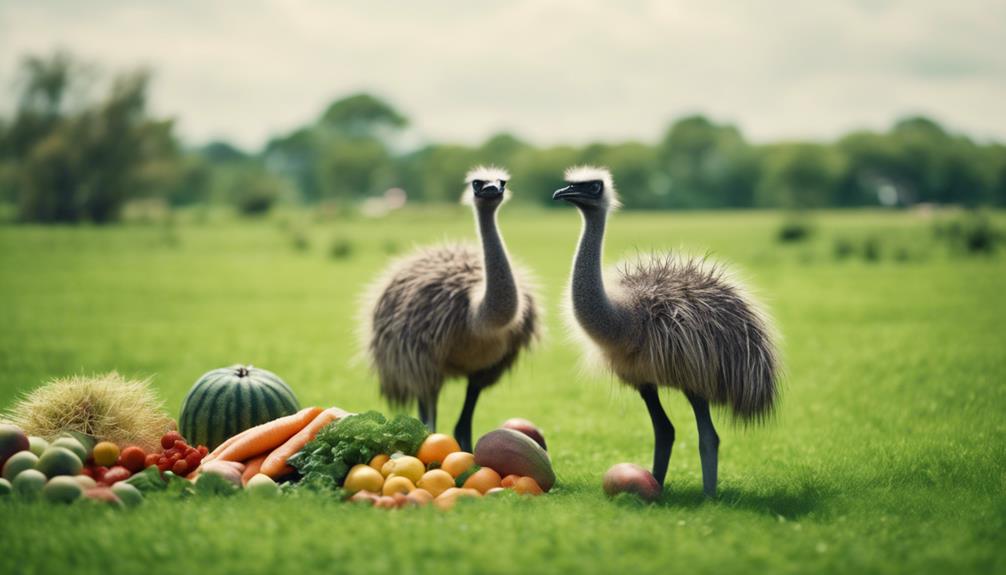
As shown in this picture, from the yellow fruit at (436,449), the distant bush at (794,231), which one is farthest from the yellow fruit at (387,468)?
the distant bush at (794,231)

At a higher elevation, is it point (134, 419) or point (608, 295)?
point (608, 295)

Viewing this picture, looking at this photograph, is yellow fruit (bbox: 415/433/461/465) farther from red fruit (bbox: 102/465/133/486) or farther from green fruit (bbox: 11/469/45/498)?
green fruit (bbox: 11/469/45/498)

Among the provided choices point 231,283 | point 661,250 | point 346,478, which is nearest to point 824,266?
point 231,283

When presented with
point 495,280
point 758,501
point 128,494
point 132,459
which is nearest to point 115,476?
point 132,459

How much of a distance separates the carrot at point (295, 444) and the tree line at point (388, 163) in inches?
2457

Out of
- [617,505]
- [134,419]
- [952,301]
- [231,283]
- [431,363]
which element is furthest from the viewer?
[231,283]

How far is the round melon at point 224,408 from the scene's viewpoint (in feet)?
30.6

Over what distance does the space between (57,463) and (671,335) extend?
211 inches

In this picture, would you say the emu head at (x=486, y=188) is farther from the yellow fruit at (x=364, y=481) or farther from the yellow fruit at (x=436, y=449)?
the yellow fruit at (x=364, y=481)

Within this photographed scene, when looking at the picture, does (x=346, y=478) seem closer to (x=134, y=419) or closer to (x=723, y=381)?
(x=134, y=419)

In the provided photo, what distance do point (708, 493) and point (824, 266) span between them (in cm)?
3298

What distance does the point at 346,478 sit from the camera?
7.78 meters

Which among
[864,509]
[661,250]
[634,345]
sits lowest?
[864,509]

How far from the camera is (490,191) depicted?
8.86 m
